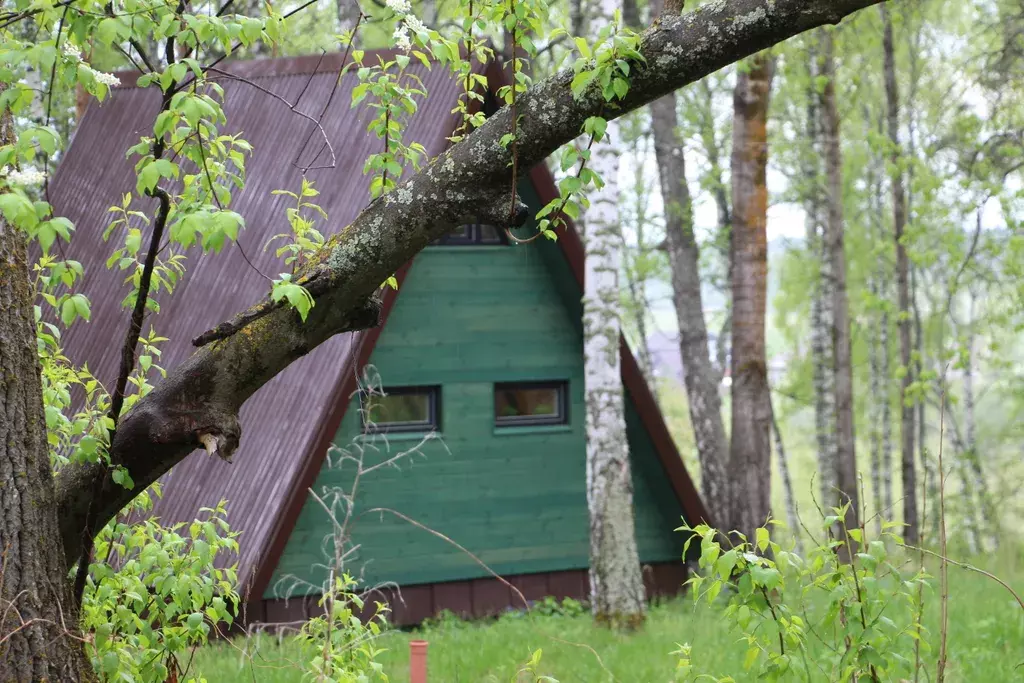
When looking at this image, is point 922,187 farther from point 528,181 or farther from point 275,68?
point 275,68

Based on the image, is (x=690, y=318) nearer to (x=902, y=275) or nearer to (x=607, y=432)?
(x=902, y=275)

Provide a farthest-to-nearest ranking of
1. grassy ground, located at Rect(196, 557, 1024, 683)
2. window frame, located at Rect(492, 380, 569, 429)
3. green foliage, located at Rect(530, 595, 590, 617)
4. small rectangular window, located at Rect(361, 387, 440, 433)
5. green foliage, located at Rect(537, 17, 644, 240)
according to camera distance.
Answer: window frame, located at Rect(492, 380, 569, 429), green foliage, located at Rect(530, 595, 590, 617), small rectangular window, located at Rect(361, 387, 440, 433), grassy ground, located at Rect(196, 557, 1024, 683), green foliage, located at Rect(537, 17, 644, 240)

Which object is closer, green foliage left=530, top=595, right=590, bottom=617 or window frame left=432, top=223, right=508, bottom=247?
green foliage left=530, top=595, right=590, bottom=617

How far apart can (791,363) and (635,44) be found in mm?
29016

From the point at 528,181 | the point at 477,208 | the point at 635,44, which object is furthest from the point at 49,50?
the point at 528,181

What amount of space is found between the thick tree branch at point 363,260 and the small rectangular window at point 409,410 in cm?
731

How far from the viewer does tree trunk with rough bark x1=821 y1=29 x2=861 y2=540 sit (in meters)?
15.3

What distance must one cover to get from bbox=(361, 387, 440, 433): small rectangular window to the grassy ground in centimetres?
205

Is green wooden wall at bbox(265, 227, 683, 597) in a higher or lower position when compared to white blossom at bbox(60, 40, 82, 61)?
lower

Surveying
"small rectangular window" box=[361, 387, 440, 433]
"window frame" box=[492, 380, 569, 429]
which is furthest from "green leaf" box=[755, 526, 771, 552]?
"window frame" box=[492, 380, 569, 429]

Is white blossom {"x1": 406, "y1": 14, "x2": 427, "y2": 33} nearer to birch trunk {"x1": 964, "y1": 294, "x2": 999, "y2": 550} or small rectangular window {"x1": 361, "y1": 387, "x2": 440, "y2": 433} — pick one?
small rectangular window {"x1": 361, "y1": 387, "x2": 440, "y2": 433}

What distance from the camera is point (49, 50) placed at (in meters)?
3.78

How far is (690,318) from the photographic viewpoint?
17.8 m

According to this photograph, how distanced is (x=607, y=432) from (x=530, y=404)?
225 cm
